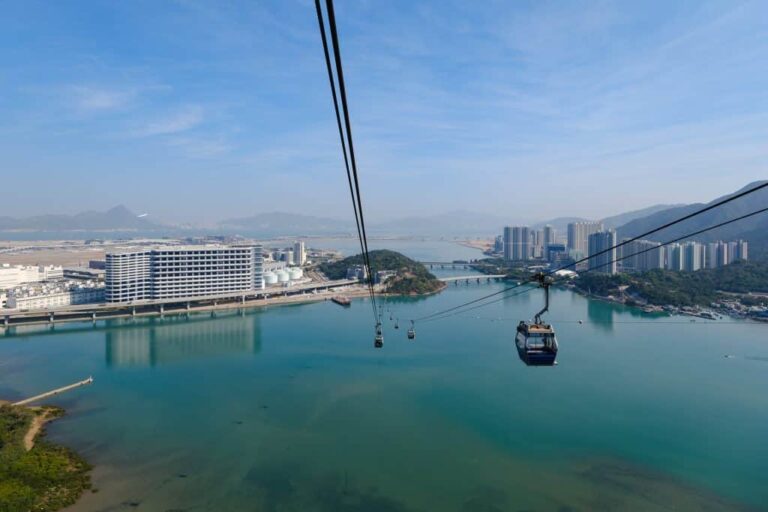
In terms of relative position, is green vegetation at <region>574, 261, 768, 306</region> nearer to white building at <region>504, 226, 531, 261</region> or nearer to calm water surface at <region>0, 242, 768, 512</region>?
calm water surface at <region>0, 242, 768, 512</region>

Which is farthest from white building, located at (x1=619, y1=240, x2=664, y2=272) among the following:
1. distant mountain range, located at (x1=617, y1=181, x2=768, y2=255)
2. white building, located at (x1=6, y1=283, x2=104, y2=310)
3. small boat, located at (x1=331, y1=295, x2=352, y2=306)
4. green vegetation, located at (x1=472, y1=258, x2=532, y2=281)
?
white building, located at (x1=6, y1=283, x2=104, y2=310)

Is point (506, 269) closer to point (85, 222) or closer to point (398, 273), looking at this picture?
point (398, 273)

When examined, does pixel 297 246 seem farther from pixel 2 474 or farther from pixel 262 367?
pixel 2 474

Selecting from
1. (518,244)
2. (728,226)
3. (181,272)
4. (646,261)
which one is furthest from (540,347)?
(728,226)

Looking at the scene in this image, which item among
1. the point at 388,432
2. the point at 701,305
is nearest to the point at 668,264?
the point at 701,305

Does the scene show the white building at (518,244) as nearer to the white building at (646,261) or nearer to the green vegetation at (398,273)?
the white building at (646,261)

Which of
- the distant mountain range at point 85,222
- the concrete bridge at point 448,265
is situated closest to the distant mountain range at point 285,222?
the distant mountain range at point 85,222

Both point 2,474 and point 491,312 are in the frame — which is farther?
point 491,312
